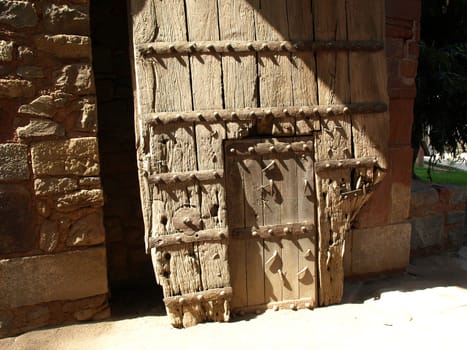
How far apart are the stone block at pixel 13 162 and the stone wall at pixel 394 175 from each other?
2.20 meters

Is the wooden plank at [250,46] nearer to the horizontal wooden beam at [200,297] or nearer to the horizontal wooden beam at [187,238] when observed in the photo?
the horizontal wooden beam at [187,238]

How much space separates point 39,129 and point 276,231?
1.50 m

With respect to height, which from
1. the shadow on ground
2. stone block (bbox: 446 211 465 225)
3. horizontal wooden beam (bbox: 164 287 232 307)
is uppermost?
stone block (bbox: 446 211 465 225)

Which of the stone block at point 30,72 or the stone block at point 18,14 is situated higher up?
the stone block at point 18,14

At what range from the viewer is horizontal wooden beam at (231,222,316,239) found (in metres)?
2.51

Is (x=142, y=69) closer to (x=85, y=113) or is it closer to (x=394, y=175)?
(x=85, y=113)

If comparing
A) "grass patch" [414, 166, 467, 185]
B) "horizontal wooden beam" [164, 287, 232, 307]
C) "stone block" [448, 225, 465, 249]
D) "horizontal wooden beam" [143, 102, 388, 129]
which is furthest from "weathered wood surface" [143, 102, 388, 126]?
"grass patch" [414, 166, 467, 185]

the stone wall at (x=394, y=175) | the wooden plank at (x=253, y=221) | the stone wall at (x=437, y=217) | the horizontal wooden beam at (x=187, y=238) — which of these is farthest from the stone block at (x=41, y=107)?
the stone wall at (x=437, y=217)

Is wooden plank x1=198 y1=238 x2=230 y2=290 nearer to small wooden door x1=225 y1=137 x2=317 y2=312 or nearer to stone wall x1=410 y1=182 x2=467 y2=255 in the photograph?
small wooden door x1=225 y1=137 x2=317 y2=312

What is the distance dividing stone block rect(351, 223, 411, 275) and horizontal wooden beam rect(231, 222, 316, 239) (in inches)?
23.0

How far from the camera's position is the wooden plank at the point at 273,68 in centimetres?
241

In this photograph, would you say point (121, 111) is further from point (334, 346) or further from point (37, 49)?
point (334, 346)

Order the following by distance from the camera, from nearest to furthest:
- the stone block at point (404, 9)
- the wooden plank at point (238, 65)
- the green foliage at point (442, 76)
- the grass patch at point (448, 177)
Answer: the wooden plank at point (238, 65) → the stone block at point (404, 9) → the green foliage at point (442, 76) → the grass patch at point (448, 177)

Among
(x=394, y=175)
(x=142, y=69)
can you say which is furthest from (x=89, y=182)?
(x=394, y=175)
